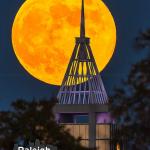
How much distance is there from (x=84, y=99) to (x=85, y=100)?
16.0 inches

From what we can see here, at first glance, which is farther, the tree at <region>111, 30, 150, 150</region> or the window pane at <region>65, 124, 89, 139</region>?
the window pane at <region>65, 124, 89, 139</region>

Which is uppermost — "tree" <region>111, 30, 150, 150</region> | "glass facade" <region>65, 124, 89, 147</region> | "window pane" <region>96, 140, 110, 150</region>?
"glass facade" <region>65, 124, 89, 147</region>

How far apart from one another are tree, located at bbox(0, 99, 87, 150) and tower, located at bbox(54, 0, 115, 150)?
98.6 m

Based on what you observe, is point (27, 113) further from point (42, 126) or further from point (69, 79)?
point (69, 79)

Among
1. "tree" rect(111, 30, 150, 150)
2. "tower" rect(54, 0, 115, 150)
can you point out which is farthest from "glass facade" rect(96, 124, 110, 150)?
"tree" rect(111, 30, 150, 150)

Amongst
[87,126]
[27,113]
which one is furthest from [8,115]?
[87,126]

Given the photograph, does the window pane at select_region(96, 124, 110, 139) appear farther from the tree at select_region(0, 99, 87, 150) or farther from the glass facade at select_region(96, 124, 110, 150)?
the tree at select_region(0, 99, 87, 150)

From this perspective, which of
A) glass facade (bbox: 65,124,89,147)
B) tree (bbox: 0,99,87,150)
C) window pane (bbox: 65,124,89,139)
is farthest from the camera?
window pane (bbox: 65,124,89,139)

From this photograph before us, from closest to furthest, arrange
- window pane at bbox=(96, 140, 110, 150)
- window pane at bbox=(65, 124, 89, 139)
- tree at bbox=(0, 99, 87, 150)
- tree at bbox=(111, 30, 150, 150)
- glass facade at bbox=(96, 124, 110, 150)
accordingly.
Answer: tree at bbox=(111, 30, 150, 150) < tree at bbox=(0, 99, 87, 150) < window pane at bbox=(65, 124, 89, 139) < glass facade at bbox=(96, 124, 110, 150) < window pane at bbox=(96, 140, 110, 150)

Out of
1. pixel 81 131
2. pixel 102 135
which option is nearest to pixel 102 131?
pixel 102 135

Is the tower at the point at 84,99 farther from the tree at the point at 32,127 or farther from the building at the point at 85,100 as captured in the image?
the tree at the point at 32,127

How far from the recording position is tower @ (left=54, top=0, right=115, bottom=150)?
502ft

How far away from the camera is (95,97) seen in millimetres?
164250

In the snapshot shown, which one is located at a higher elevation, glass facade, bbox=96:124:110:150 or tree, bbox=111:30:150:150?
glass facade, bbox=96:124:110:150
